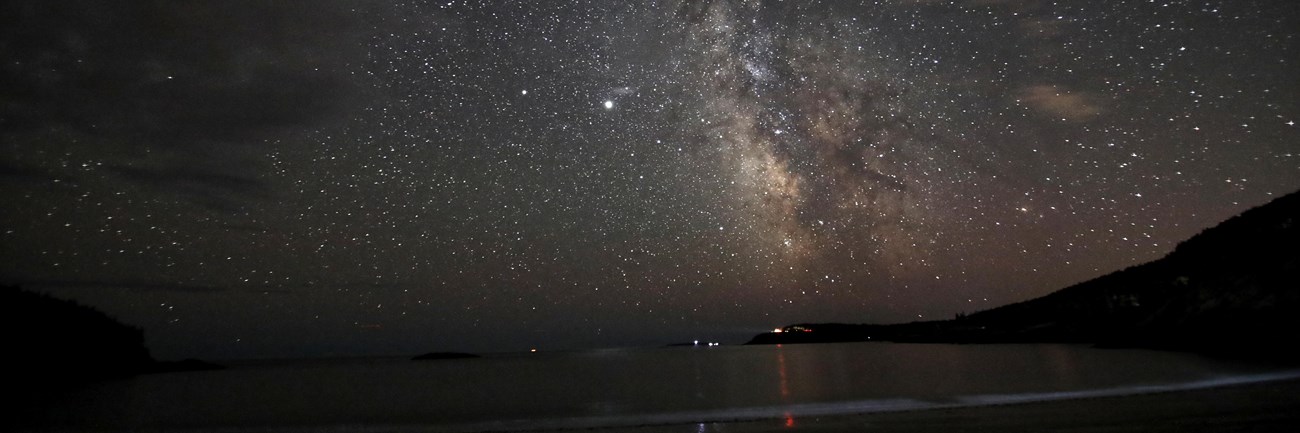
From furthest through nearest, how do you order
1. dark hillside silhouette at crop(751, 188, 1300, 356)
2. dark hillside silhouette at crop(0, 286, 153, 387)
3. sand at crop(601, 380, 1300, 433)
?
dark hillside silhouette at crop(0, 286, 153, 387) < dark hillside silhouette at crop(751, 188, 1300, 356) < sand at crop(601, 380, 1300, 433)

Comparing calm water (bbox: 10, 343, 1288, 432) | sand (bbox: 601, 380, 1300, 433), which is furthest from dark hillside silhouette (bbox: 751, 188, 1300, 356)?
sand (bbox: 601, 380, 1300, 433)

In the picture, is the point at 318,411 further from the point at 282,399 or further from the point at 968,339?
the point at 968,339

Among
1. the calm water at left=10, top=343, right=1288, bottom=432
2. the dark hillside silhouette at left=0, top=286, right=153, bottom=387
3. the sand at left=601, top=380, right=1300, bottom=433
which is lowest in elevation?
the calm water at left=10, top=343, right=1288, bottom=432

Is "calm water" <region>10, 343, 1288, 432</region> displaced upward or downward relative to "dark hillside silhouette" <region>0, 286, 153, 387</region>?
downward

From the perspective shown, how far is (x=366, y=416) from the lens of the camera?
99.6 ft

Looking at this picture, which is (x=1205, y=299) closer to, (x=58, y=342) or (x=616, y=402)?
(x=616, y=402)

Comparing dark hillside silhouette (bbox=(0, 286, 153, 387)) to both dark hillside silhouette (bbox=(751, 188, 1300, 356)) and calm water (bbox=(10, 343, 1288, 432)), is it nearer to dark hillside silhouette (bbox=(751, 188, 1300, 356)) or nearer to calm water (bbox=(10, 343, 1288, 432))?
calm water (bbox=(10, 343, 1288, 432))

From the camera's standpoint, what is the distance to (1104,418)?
14.0 meters

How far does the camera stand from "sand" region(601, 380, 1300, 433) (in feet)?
39.8

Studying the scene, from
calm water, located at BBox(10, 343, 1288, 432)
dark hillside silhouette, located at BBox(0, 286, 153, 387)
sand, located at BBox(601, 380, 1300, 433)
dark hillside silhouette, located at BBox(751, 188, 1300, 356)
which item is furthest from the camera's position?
dark hillside silhouette, located at BBox(0, 286, 153, 387)

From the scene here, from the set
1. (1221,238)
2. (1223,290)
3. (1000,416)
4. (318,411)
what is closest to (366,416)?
(318,411)

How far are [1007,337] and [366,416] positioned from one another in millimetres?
100295

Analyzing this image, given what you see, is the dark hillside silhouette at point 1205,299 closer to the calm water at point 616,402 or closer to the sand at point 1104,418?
the calm water at point 616,402

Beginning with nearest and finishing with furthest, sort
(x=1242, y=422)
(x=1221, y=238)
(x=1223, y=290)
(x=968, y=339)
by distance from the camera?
(x=1242, y=422) → (x=1223, y=290) → (x=1221, y=238) → (x=968, y=339)
